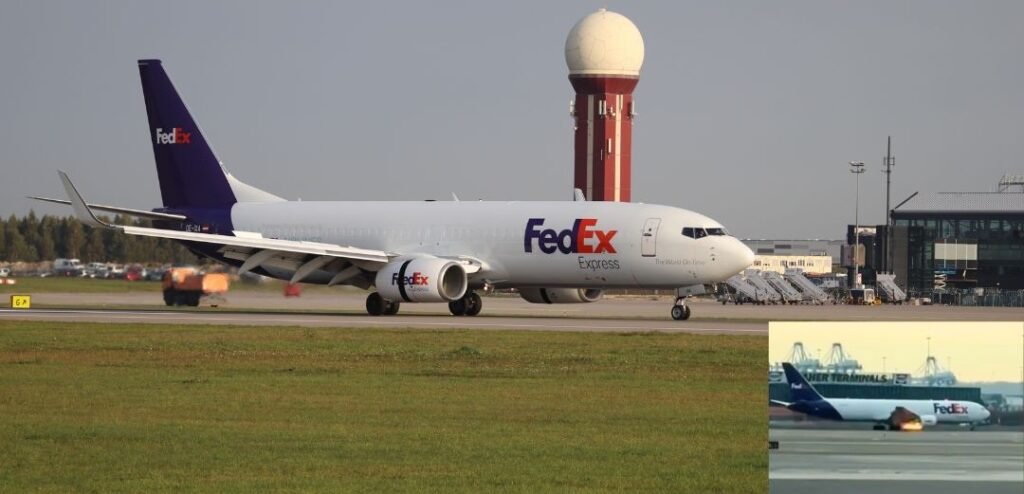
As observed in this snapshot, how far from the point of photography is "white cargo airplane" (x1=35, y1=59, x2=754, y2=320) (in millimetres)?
43938

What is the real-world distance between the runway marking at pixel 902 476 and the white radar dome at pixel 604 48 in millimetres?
96804

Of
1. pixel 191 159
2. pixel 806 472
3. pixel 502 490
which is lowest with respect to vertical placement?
pixel 502 490

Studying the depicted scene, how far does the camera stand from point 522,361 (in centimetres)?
2644

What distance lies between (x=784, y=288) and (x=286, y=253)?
36603 mm

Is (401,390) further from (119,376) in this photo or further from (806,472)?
(806,472)

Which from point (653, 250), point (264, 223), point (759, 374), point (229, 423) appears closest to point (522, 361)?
point (759, 374)

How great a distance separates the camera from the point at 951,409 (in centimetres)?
648

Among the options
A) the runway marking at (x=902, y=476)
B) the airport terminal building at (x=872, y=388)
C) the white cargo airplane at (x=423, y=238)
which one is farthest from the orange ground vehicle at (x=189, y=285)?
the airport terminal building at (x=872, y=388)

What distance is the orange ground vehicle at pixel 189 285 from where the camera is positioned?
1943 inches

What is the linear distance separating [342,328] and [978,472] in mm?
29999

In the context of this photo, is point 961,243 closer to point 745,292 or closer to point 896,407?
point 745,292

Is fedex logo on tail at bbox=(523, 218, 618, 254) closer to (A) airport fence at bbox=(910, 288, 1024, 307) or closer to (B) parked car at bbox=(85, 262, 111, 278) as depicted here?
(B) parked car at bbox=(85, 262, 111, 278)

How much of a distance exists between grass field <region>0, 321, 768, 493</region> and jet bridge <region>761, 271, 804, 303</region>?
146 ft

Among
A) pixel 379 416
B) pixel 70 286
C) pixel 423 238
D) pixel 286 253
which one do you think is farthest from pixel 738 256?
pixel 379 416
